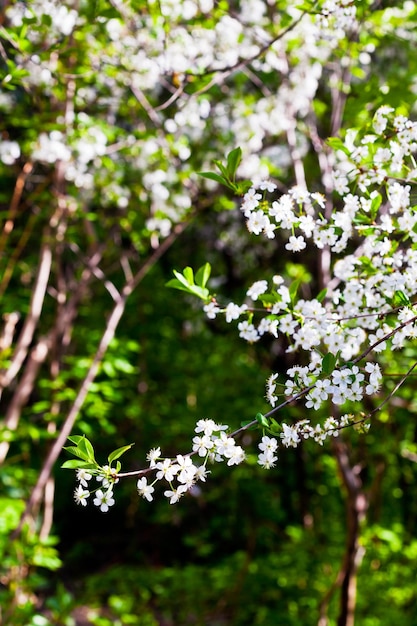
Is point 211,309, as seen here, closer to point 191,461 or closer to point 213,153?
point 191,461

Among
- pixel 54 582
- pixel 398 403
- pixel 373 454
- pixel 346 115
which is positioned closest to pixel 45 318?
pixel 54 582

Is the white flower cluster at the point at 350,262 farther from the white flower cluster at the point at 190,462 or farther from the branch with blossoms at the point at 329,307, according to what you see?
the white flower cluster at the point at 190,462

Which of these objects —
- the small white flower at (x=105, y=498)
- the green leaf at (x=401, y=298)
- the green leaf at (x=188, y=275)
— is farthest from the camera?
the green leaf at (x=188, y=275)

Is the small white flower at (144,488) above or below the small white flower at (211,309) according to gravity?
above

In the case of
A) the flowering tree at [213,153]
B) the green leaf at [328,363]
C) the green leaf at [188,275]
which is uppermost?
the green leaf at [328,363]

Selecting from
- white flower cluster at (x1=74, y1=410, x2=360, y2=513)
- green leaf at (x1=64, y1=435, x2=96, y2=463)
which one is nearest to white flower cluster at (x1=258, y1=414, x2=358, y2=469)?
white flower cluster at (x1=74, y1=410, x2=360, y2=513)

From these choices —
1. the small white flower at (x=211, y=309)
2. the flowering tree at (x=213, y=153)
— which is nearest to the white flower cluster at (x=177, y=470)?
the flowering tree at (x=213, y=153)

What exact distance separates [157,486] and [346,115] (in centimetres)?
497

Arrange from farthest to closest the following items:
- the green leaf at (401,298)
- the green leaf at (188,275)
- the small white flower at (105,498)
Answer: the green leaf at (188,275)
the green leaf at (401,298)
the small white flower at (105,498)

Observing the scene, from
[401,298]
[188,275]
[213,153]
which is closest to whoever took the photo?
[401,298]

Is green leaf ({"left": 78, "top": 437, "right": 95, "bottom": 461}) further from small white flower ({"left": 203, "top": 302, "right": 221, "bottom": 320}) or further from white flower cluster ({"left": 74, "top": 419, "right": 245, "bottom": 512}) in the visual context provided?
small white flower ({"left": 203, "top": 302, "right": 221, "bottom": 320})

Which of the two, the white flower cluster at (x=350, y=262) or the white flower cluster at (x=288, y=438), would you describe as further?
the white flower cluster at (x=350, y=262)

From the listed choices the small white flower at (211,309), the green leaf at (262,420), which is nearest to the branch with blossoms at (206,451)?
the green leaf at (262,420)

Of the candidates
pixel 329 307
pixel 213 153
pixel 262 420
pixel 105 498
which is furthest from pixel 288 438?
pixel 213 153
